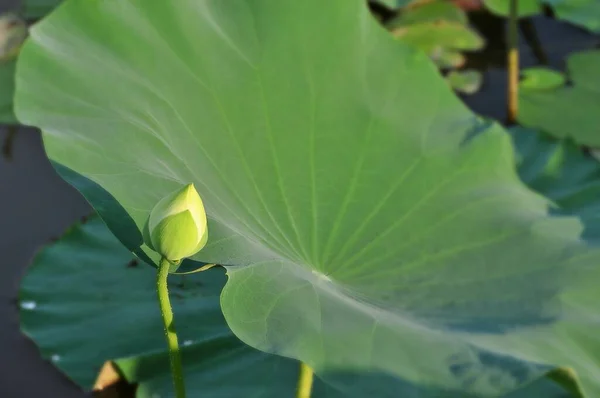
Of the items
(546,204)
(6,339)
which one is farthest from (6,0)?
(546,204)

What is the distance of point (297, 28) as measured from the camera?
103 cm

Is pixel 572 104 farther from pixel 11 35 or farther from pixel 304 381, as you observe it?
pixel 11 35

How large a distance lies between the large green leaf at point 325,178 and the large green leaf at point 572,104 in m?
0.58

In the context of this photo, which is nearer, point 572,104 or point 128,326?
point 128,326

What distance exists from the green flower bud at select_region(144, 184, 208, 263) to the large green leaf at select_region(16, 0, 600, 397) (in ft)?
0.22

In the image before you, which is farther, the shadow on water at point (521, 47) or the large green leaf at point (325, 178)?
the shadow on water at point (521, 47)

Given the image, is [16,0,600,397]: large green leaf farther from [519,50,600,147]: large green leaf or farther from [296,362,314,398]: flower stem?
[519,50,600,147]: large green leaf

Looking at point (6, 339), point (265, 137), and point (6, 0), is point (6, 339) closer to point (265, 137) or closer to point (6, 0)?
point (265, 137)

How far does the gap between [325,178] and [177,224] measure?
1.19ft

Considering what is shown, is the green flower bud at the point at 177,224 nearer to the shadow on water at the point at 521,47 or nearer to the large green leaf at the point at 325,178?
the large green leaf at the point at 325,178

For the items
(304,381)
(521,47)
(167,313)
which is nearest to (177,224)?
(167,313)

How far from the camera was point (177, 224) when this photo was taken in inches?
24.7

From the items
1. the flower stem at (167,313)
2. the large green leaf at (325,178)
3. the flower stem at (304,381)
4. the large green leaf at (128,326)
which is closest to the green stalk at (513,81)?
the large green leaf at (325,178)

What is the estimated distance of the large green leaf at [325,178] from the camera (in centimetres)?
70
